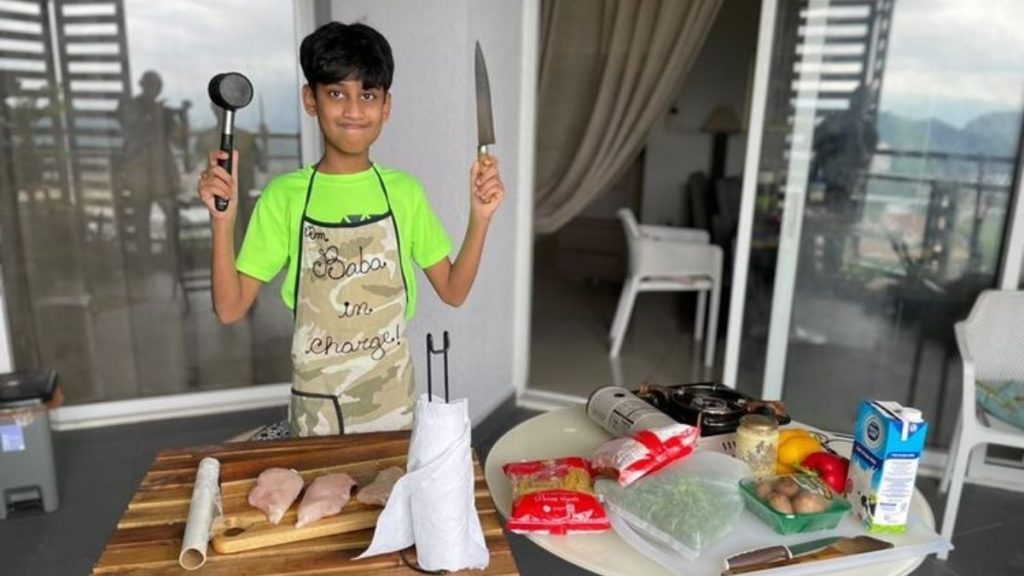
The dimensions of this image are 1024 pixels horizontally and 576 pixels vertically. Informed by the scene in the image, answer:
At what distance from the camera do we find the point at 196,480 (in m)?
0.95

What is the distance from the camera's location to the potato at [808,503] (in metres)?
0.99

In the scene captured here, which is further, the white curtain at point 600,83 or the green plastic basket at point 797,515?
the white curtain at point 600,83

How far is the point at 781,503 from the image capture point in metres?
1.00

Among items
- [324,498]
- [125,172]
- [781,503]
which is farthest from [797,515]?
[125,172]

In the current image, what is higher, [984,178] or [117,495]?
[984,178]

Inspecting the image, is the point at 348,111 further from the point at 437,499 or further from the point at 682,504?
the point at 682,504

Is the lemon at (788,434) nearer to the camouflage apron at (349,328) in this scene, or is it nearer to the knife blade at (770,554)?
the knife blade at (770,554)

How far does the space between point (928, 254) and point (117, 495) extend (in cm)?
284

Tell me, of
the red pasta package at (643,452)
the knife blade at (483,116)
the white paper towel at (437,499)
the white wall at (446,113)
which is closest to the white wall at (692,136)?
the white wall at (446,113)

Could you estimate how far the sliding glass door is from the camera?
222cm

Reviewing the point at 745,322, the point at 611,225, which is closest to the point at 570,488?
the point at 745,322

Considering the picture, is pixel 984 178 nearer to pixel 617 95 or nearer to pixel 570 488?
pixel 617 95

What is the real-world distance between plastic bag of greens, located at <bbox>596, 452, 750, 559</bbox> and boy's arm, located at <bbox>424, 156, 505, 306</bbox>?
0.46 m

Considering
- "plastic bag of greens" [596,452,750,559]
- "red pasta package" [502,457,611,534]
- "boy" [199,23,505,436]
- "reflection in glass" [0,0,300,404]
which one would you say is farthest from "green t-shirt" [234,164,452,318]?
"reflection in glass" [0,0,300,404]
